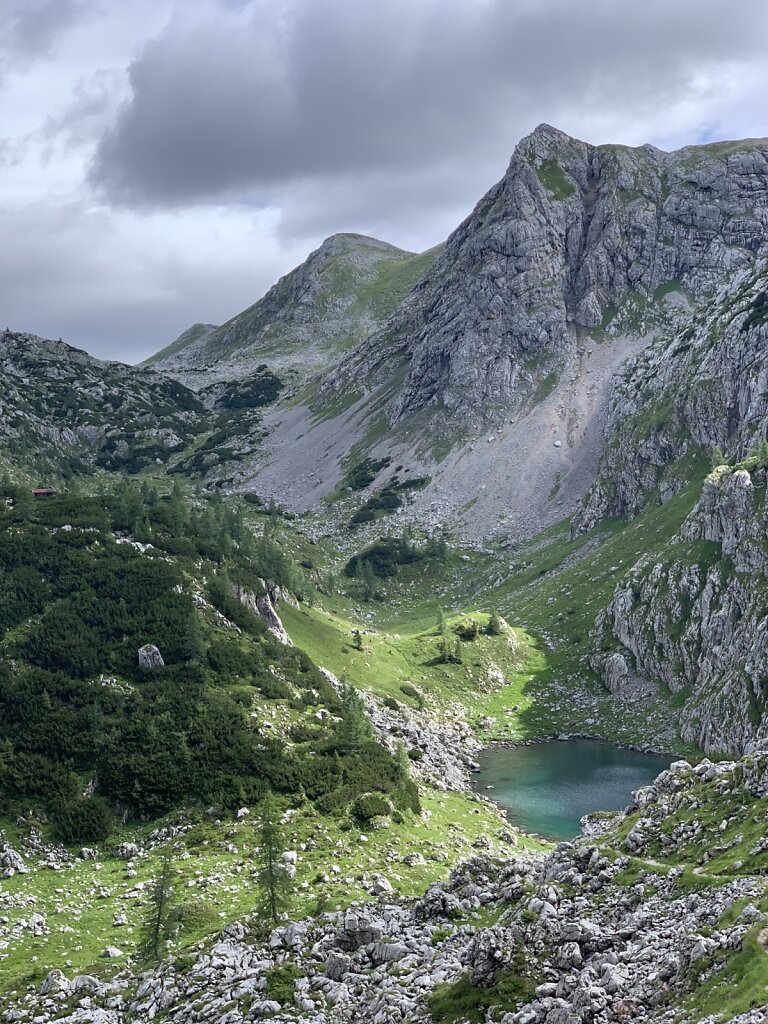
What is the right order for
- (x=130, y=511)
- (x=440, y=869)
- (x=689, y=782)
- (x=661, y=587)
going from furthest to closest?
(x=661, y=587)
(x=130, y=511)
(x=440, y=869)
(x=689, y=782)

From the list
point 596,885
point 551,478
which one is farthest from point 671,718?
point 551,478

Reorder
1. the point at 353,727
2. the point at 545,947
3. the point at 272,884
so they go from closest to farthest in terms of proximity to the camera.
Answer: the point at 545,947, the point at 272,884, the point at 353,727

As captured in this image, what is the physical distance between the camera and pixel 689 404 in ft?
488

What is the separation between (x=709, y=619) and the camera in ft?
313

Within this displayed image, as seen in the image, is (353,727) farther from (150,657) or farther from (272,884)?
(272,884)

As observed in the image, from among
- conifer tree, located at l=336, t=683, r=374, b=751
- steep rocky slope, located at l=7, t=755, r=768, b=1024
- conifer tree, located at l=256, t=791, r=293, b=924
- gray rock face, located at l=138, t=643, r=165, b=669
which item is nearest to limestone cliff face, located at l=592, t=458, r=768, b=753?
conifer tree, located at l=336, t=683, r=374, b=751

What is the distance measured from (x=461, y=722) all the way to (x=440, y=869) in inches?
1936

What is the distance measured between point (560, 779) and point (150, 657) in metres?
42.9

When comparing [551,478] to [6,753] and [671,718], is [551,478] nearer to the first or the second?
[671,718]

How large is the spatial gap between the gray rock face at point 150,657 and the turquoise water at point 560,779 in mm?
33039

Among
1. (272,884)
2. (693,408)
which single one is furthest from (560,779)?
(693,408)

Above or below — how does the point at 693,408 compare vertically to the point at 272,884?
above

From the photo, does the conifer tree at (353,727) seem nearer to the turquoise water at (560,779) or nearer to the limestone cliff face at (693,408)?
the turquoise water at (560,779)

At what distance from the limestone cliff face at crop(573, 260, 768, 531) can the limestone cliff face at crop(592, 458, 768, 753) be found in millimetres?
28273
